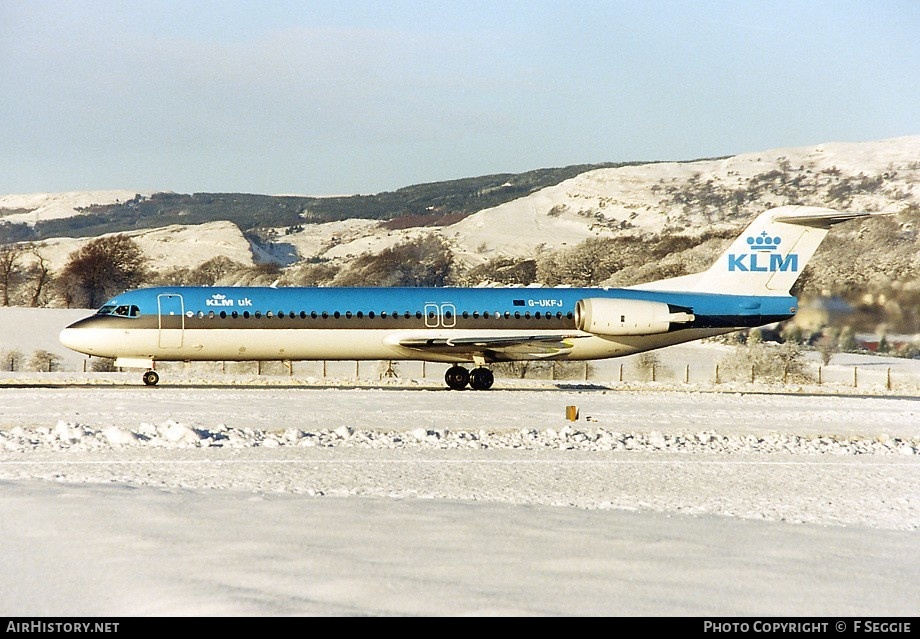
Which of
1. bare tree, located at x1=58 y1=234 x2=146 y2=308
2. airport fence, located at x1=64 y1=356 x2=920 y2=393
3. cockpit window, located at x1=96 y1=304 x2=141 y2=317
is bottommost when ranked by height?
airport fence, located at x1=64 y1=356 x2=920 y2=393

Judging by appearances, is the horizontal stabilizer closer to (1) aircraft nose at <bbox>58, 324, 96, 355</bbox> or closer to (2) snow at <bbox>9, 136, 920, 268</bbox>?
(1) aircraft nose at <bbox>58, 324, 96, 355</bbox>

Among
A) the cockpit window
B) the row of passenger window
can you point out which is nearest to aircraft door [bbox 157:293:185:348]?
the row of passenger window

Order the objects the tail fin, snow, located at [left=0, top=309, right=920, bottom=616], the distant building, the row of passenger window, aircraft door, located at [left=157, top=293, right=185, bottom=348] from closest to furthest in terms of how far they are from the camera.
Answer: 1. snow, located at [left=0, top=309, right=920, bottom=616]
2. aircraft door, located at [left=157, top=293, right=185, bottom=348]
3. the row of passenger window
4. the tail fin
5. the distant building

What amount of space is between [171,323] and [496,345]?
31.1ft

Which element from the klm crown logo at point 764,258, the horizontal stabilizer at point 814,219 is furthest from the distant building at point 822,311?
the horizontal stabilizer at point 814,219

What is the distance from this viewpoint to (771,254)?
108 feet

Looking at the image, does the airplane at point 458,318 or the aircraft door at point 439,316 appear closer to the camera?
the airplane at point 458,318

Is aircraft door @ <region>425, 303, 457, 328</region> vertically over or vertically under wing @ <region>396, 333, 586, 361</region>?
over

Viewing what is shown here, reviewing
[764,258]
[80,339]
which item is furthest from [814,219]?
→ [80,339]

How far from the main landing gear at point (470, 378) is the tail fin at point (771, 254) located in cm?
764

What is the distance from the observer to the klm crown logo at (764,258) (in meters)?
32.9

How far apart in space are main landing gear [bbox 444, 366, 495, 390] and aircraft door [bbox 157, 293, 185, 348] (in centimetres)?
789

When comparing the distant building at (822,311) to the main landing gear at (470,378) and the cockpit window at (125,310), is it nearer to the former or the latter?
the main landing gear at (470,378)

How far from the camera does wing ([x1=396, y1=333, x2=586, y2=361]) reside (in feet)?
103
